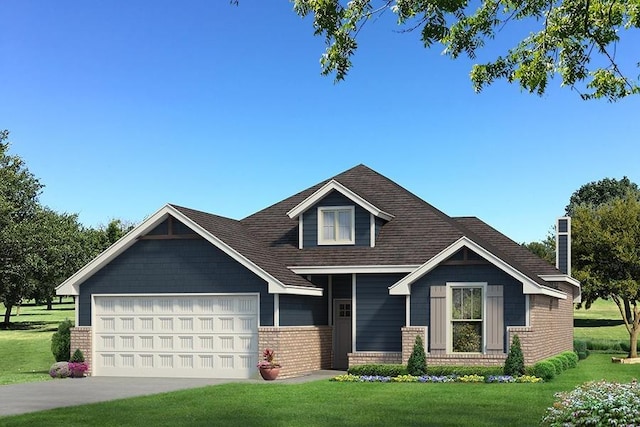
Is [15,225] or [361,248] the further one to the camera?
[15,225]

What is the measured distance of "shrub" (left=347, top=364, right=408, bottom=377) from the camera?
27.3 metres

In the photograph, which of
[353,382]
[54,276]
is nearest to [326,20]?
[353,382]

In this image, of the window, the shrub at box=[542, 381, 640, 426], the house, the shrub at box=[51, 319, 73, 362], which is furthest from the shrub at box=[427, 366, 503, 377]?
the shrub at box=[542, 381, 640, 426]

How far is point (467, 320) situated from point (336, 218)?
6.08 m

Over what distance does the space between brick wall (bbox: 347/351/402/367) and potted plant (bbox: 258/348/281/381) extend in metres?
3.02

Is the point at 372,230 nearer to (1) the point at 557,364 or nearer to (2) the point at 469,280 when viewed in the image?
(2) the point at 469,280

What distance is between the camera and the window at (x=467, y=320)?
27.8m

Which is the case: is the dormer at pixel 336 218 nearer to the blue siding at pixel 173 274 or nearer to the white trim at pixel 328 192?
the white trim at pixel 328 192

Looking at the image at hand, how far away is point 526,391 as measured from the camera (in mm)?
23141

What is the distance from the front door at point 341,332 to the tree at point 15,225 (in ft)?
103

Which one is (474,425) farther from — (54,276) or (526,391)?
(54,276)

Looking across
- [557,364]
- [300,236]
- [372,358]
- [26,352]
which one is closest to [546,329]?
[557,364]

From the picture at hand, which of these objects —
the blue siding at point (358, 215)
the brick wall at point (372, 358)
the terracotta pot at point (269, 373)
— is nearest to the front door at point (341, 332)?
the blue siding at point (358, 215)

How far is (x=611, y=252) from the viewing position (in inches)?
1763
